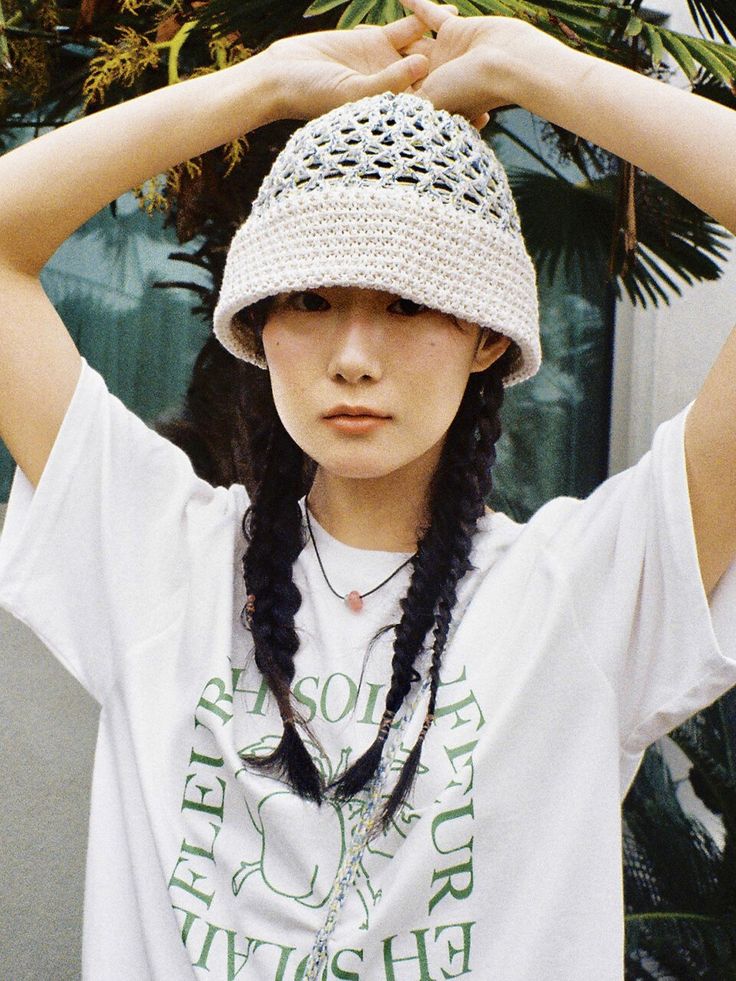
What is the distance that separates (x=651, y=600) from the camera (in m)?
1.10

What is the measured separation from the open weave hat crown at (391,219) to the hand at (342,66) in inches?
1.7

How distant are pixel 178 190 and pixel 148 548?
1015 millimetres

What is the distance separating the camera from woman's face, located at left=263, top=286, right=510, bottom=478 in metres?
1.08

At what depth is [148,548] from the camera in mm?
1217

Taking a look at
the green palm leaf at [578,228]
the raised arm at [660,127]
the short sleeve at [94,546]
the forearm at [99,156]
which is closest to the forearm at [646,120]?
the raised arm at [660,127]

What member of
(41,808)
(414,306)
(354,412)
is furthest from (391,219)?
(41,808)

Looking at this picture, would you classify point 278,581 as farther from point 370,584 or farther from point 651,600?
point 651,600

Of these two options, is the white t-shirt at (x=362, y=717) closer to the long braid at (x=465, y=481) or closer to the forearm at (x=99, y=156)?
the long braid at (x=465, y=481)

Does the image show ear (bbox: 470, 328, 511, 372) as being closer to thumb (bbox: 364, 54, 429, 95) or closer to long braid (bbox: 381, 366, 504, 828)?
long braid (bbox: 381, 366, 504, 828)

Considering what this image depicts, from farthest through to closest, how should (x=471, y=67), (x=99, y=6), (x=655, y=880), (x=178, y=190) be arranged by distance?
(x=655, y=880)
(x=99, y=6)
(x=178, y=190)
(x=471, y=67)

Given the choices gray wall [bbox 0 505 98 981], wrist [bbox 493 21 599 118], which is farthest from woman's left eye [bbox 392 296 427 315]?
gray wall [bbox 0 505 98 981]

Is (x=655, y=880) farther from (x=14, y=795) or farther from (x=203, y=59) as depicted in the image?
(x=203, y=59)

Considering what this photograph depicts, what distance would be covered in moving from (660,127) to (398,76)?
346 mm

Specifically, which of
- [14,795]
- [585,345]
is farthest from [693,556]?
[585,345]
